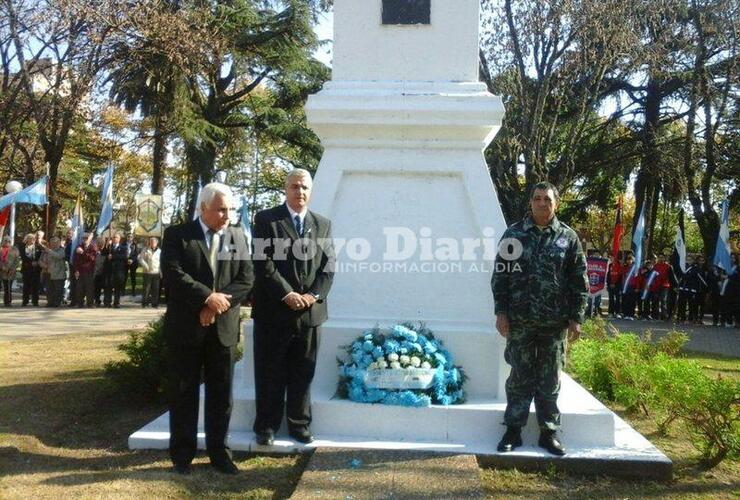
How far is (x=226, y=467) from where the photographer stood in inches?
171

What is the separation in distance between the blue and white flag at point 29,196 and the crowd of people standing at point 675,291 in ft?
48.3

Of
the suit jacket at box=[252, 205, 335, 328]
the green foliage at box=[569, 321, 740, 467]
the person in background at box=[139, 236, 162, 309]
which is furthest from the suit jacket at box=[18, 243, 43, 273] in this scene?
the suit jacket at box=[252, 205, 335, 328]

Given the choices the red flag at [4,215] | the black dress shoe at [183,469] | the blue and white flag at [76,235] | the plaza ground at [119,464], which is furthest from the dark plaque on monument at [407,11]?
the red flag at [4,215]

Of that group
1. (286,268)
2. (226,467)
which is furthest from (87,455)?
(286,268)

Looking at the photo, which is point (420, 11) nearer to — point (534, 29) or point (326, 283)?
point (326, 283)

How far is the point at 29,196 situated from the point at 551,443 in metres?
16.2

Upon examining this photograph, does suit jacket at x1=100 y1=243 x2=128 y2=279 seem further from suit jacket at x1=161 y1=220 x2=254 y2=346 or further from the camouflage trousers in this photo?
the camouflage trousers

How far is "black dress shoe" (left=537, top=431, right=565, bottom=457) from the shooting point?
450 cm

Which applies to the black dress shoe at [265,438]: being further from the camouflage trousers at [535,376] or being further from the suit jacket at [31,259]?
the suit jacket at [31,259]

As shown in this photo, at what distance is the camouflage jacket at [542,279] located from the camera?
14.7 feet

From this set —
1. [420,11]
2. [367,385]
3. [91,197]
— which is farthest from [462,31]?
[91,197]

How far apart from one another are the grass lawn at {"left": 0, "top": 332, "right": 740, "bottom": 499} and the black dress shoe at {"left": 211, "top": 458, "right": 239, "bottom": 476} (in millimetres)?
54

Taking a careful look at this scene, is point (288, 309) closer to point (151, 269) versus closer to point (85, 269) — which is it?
point (151, 269)

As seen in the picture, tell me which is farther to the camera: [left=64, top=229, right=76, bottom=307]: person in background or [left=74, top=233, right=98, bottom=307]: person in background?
[left=64, top=229, right=76, bottom=307]: person in background
